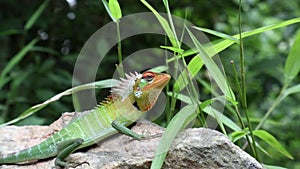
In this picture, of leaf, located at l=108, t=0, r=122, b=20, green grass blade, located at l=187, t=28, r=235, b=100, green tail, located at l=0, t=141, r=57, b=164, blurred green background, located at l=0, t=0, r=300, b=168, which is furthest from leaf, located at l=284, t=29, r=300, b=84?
green tail, located at l=0, t=141, r=57, b=164

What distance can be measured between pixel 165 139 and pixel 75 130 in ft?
1.50

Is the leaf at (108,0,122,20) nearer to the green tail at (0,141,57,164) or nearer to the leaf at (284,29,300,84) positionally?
the green tail at (0,141,57,164)

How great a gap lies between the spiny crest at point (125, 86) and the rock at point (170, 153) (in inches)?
6.1

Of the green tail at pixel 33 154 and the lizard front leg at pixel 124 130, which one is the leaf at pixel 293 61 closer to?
the lizard front leg at pixel 124 130

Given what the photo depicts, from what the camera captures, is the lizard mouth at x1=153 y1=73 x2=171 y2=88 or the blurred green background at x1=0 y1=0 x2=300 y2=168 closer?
the lizard mouth at x1=153 y1=73 x2=171 y2=88

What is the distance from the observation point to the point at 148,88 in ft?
5.63

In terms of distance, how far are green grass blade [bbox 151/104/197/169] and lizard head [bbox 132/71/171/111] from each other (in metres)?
0.16

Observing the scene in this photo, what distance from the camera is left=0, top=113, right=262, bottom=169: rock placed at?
4.79ft

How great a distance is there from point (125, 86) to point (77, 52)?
1.69 m

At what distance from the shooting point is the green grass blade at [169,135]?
4.73ft

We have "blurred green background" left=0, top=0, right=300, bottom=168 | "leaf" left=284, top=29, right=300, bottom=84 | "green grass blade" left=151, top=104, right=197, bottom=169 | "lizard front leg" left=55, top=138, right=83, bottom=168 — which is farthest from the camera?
"blurred green background" left=0, top=0, right=300, bottom=168

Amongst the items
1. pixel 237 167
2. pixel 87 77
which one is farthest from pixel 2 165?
pixel 87 77

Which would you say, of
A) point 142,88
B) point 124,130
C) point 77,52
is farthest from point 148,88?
point 77,52

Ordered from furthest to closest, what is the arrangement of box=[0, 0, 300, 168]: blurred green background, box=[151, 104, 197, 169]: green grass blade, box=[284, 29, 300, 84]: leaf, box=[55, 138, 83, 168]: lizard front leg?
box=[0, 0, 300, 168]: blurred green background, box=[284, 29, 300, 84]: leaf, box=[55, 138, 83, 168]: lizard front leg, box=[151, 104, 197, 169]: green grass blade
